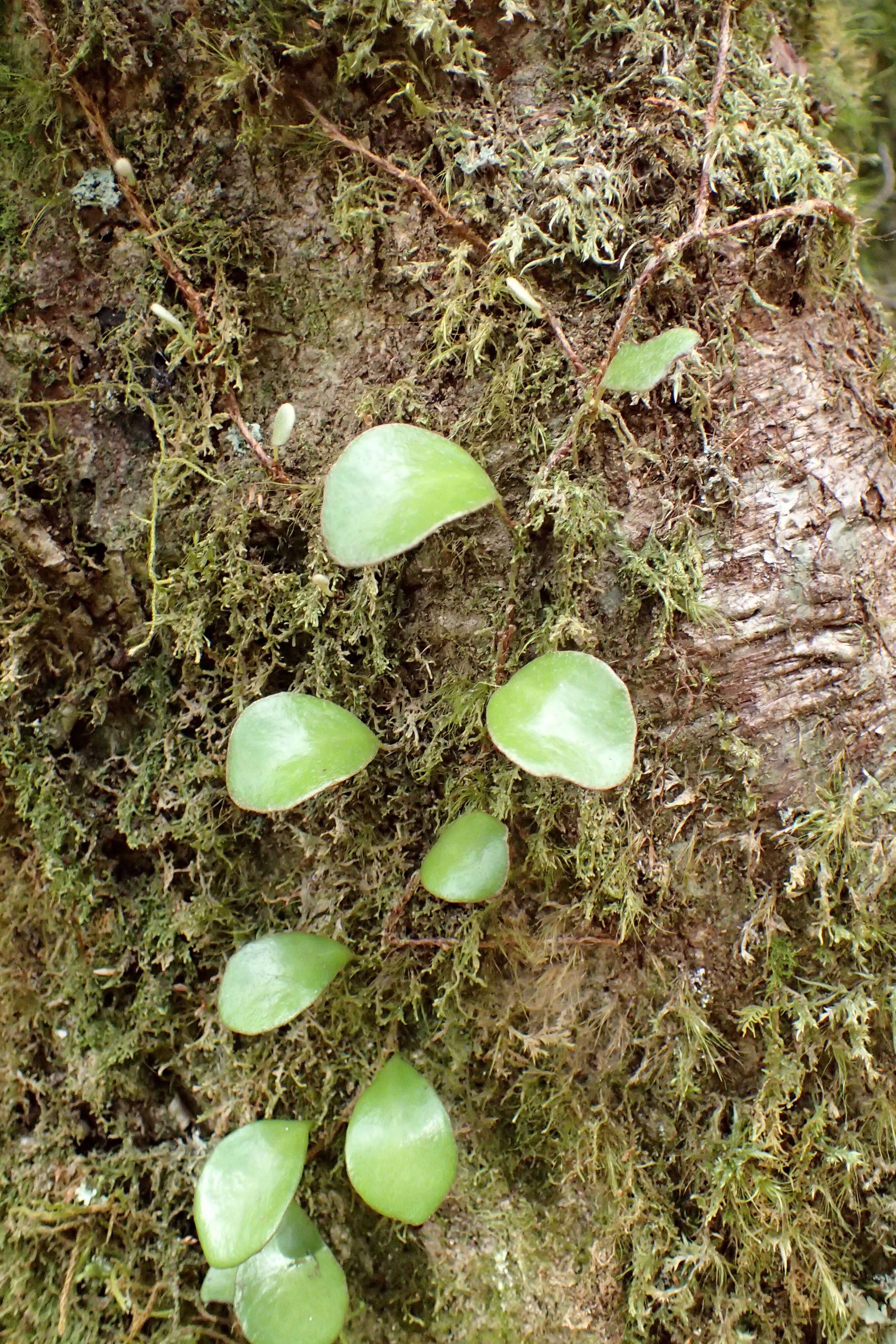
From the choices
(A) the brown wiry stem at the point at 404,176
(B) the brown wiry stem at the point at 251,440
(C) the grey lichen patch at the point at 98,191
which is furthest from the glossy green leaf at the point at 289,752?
(C) the grey lichen patch at the point at 98,191

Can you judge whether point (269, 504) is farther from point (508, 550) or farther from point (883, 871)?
point (883, 871)

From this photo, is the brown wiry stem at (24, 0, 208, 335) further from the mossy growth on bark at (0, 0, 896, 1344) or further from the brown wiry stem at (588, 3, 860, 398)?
the brown wiry stem at (588, 3, 860, 398)

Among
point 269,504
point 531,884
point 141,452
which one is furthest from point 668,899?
point 141,452

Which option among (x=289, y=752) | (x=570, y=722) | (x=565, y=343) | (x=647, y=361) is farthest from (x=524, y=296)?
(x=289, y=752)

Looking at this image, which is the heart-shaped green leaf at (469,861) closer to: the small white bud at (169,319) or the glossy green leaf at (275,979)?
the glossy green leaf at (275,979)

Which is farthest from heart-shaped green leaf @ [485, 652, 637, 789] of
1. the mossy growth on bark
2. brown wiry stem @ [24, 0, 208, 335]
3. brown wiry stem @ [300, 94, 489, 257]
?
brown wiry stem @ [24, 0, 208, 335]

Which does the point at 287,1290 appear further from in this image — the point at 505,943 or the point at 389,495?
the point at 389,495
